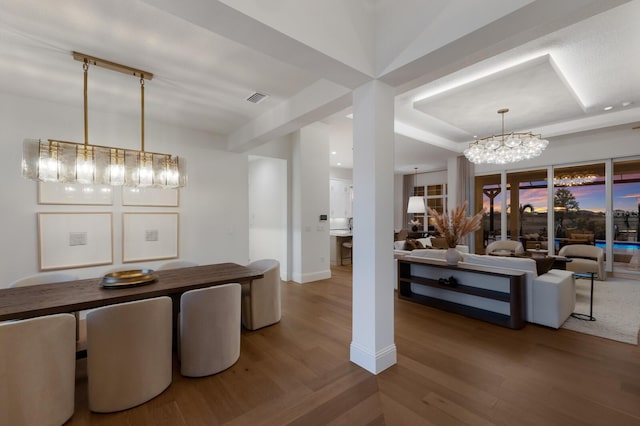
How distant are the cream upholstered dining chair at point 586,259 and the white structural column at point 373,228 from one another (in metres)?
4.43

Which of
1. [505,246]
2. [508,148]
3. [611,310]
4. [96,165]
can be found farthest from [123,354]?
[505,246]

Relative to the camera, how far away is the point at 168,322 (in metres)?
2.07

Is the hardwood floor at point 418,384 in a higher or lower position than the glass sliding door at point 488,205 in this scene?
lower

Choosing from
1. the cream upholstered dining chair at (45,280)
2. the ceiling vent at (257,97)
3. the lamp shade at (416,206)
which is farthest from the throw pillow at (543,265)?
the lamp shade at (416,206)

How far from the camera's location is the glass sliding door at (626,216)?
219 inches

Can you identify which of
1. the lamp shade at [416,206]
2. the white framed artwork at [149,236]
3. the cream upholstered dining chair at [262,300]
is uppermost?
the lamp shade at [416,206]

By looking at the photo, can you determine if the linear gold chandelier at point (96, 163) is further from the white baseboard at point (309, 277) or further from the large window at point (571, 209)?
the large window at point (571, 209)

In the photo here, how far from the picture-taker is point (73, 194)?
Answer: 3.54 m

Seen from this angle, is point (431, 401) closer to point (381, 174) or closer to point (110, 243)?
→ point (381, 174)

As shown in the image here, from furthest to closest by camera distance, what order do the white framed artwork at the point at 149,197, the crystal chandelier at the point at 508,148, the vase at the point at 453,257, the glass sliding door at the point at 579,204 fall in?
the glass sliding door at the point at 579,204 → the crystal chandelier at the point at 508,148 → the white framed artwork at the point at 149,197 → the vase at the point at 453,257

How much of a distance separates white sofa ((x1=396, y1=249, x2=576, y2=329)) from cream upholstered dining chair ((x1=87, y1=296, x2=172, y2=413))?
3.80 metres

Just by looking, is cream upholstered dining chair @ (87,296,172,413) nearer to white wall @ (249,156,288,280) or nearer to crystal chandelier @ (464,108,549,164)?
white wall @ (249,156,288,280)

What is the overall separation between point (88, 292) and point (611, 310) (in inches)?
238

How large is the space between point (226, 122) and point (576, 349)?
511 cm
